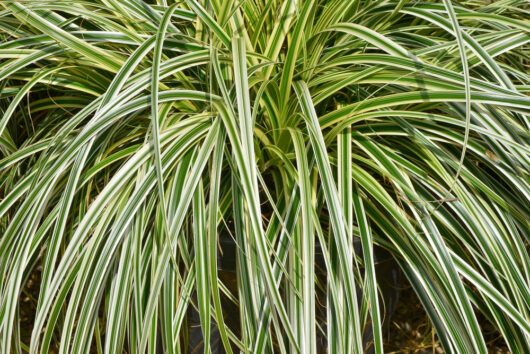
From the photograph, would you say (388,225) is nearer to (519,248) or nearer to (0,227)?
(519,248)

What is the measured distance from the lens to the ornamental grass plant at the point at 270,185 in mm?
660

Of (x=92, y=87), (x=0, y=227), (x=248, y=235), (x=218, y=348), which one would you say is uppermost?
Answer: (x=92, y=87)

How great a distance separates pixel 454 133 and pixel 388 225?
161 mm

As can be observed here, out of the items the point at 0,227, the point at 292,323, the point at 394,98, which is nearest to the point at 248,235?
the point at 292,323

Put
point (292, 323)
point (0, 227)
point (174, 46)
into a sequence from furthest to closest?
point (0, 227) < point (174, 46) < point (292, 323)

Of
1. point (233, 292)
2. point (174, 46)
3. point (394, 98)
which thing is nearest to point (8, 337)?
point (233, 292)

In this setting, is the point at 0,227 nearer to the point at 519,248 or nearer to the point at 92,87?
the point at 92,87

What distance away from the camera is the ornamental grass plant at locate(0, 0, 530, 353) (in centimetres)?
66

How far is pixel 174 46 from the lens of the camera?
0.81 m

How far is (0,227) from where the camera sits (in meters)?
0.96

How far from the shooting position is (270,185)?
889 millimetres

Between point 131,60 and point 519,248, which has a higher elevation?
point 131,60

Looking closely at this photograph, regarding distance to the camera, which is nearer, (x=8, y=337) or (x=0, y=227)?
(x=8, y=337)

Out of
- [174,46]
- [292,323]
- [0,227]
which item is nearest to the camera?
[292,323]
